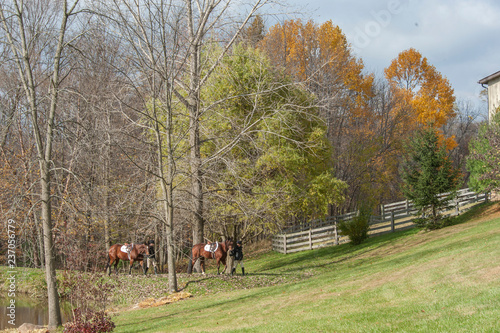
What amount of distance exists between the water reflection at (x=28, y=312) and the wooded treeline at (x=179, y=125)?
171cm

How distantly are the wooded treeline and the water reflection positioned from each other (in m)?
1.71

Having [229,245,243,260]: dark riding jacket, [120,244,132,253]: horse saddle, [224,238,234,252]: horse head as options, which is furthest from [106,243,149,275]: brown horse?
[229,245,243,260]: dark riding jacket

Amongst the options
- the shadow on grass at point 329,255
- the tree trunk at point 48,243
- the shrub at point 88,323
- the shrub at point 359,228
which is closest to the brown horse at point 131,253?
the shadow on grass at point 329,255

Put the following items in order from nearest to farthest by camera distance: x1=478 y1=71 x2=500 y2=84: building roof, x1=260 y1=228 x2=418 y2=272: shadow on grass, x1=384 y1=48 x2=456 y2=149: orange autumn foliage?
x1=260 y1=228 x2=418 y2=272: shadow on grass < x1=478 y1=71 x2=500 y2=84: building roof < x1=384 y1=48 x2=456 y2=149: orange autumn foliage

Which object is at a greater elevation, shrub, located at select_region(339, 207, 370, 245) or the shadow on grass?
shrub, located at select_region(339, 207, 370, 245)

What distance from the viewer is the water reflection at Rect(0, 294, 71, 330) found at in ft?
47.0

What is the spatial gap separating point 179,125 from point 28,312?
8.97 metres

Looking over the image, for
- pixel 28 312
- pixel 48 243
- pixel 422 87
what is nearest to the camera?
pixel 48 243

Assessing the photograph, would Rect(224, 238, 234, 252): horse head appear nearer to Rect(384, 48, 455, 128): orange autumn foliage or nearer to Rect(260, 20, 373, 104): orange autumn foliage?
Rect(260, 20, 373, 104): orange autumn foliage

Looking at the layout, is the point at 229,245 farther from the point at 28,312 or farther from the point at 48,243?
the point at 48,243

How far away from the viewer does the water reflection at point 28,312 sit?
14.3 m

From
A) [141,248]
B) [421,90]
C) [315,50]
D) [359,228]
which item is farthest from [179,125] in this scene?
[421,90]

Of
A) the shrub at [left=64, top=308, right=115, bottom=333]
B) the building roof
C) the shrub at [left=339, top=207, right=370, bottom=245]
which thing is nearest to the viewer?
the shrub at [left=64, top=308, right=115, bottom=333]

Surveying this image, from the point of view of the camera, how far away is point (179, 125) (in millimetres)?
18594
